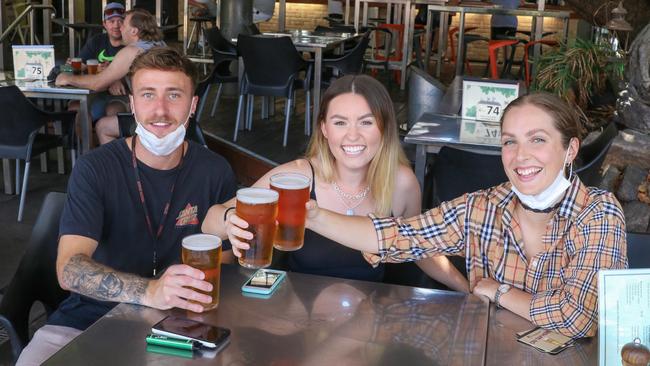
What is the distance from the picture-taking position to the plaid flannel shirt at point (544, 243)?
6.06 feet

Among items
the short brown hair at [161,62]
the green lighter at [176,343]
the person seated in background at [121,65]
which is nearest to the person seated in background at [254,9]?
the person seated in background at [121,65]

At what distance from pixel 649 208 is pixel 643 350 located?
12.1 feet

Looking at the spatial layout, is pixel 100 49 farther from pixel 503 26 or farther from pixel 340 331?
pixel 503 26

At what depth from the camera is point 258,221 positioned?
1.75 m

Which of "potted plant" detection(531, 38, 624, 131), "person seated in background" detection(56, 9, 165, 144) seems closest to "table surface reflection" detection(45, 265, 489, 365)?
"person seated in background" detection(56, 9, 165, 144)

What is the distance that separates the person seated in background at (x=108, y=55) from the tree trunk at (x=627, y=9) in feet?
12.9

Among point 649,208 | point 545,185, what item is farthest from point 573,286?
point 649,208

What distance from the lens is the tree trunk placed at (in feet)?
22.6

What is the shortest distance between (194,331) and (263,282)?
36cm

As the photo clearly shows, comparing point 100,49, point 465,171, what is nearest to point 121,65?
point 100,49

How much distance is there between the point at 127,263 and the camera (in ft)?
7.72

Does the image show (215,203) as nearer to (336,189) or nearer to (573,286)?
(336,189)

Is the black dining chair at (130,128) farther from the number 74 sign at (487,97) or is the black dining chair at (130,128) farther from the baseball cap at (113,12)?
the baseball cap at (113,12)

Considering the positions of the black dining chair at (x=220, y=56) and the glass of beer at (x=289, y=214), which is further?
the black dining chair at (x=220, y=56)
